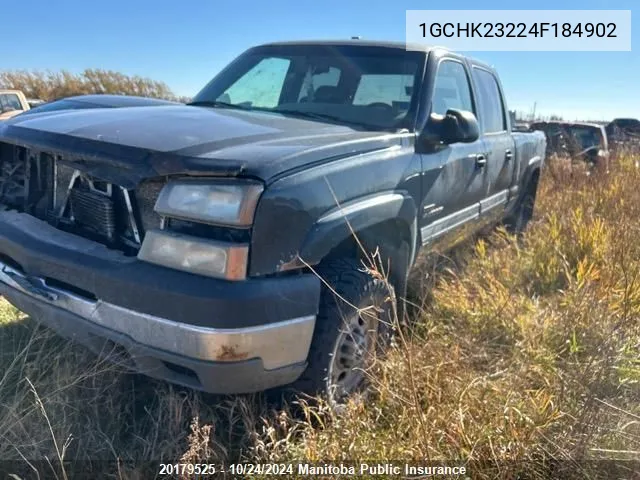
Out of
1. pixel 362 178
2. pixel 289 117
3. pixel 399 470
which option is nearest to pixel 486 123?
pixel 289 117

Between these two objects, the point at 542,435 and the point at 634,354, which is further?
the point at 634,354

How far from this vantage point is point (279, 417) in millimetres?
2238

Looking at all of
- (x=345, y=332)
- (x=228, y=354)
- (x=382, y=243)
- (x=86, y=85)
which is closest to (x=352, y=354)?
(x=345, y=332)

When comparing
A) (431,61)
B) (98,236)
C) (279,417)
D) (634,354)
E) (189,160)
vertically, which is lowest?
(634,354)

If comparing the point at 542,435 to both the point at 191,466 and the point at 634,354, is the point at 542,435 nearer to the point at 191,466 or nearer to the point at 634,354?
the point at 634,354

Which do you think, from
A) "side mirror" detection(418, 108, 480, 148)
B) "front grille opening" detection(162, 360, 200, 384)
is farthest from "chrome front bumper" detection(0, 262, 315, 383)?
"side mirror" detection(418, 108, 480, 148)

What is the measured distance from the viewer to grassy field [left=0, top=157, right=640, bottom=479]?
7.00 ft

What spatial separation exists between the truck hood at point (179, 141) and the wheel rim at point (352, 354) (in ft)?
2.38

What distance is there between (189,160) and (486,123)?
308 centimetres


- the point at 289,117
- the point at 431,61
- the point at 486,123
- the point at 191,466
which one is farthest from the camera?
the point at 486,123

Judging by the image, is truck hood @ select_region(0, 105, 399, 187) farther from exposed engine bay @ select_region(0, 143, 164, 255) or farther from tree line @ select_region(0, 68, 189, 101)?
tree line @ select_region(0, 68, 189, 101)

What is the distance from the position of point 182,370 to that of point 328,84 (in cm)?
210

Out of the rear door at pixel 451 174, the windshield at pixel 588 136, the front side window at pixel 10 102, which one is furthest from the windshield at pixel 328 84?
the front side window at pixel 10 102

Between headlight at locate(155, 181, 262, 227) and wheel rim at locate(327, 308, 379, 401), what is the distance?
68cm
